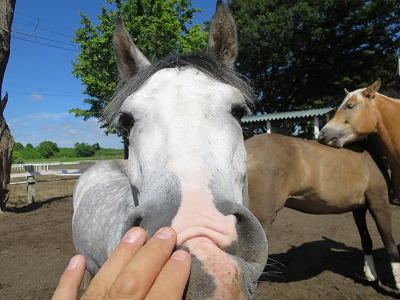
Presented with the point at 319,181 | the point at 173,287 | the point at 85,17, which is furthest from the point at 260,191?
the point at 85,17

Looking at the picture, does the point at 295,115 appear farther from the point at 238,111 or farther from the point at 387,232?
the point at 238,111

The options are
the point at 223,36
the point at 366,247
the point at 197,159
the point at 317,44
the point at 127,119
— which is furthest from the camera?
the point at 317,44

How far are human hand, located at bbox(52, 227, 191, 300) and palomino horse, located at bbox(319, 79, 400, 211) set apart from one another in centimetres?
419

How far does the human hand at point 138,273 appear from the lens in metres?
0.78

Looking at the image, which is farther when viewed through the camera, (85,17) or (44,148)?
(44,148)

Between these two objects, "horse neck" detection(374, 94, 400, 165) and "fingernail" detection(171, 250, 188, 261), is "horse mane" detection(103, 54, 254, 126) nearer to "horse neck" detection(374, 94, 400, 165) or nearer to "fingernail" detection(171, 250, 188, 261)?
"fingernail" detection(171, 250, 188, 261)

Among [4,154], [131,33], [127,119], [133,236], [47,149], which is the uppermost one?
[131,33]

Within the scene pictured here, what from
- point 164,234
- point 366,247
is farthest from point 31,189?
point 164,234

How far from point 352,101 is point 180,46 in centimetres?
1407

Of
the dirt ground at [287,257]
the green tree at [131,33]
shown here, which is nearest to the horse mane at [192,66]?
the dirt ground at [287,257]

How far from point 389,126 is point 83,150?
6946 centimetres

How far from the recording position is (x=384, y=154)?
4508 mm

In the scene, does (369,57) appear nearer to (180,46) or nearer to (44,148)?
(180,46)

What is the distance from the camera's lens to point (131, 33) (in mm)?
16703
